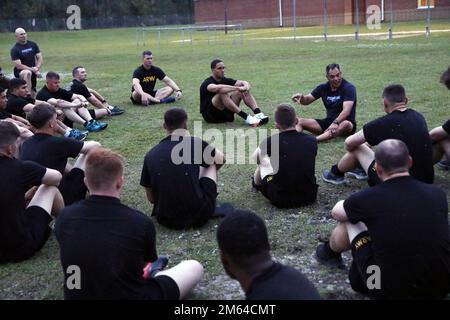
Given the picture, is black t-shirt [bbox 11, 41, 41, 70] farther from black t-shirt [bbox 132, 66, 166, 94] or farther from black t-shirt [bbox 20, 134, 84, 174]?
black t-shirt [bbox 20, 134, 84, 174]

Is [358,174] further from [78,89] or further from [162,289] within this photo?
[78,89]

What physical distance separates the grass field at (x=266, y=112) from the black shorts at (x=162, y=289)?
39cm

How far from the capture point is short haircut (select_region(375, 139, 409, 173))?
3.81m

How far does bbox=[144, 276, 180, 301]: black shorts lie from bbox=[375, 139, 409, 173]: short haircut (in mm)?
1649

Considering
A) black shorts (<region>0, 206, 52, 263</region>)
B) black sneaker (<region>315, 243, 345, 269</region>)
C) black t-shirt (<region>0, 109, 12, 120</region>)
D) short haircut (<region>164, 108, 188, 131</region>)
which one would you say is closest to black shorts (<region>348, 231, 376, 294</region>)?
black sneaker (<region>315, 243, 345, 269</region>)

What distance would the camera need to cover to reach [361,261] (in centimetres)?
399

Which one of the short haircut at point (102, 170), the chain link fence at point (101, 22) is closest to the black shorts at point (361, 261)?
the short haircut at point (102, 170)

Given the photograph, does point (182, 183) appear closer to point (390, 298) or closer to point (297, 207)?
point (297, 207)

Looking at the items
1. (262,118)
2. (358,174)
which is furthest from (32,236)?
(262,118)

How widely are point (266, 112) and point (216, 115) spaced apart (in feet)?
4.02

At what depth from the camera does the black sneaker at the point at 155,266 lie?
14.8 ft

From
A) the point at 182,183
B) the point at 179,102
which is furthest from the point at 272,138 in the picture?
the point at 179,102

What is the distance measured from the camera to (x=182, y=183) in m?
5.54
